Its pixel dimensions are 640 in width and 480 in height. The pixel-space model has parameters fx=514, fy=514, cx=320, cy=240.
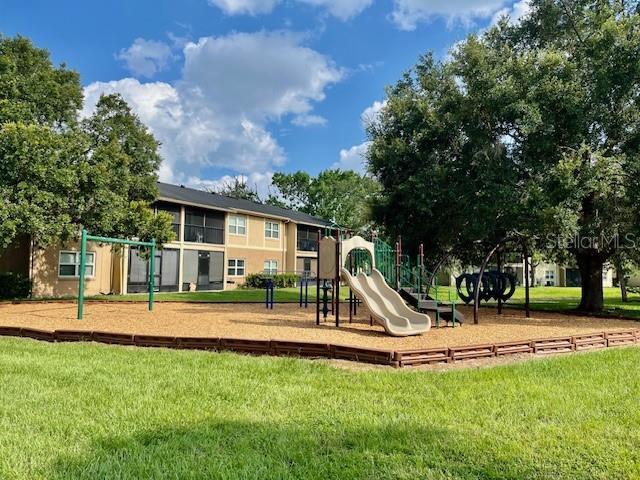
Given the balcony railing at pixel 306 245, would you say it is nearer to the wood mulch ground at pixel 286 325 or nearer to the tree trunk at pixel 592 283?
the wood mulch ground at pixel 286 325

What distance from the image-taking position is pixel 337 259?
38.8ft

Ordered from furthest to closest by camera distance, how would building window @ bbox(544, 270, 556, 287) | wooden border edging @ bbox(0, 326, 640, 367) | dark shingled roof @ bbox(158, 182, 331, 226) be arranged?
building window @ bbox(544, 270, 556, 287) → dark shingled roof @ bbox(158, 182, 331, 226) → wooden border edging @ bbox(0, 326, 640, 367)

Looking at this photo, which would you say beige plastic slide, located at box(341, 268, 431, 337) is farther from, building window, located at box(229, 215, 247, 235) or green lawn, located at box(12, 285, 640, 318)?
building window, located at box(229, 215, 247, 235)

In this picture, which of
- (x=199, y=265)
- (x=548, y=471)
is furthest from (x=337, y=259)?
(x=199, y=265)

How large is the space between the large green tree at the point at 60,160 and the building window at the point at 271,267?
43.2 feet

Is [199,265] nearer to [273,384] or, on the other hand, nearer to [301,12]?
[301,12]

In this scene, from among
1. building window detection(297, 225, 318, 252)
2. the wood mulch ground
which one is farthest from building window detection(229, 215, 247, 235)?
the wood mulch ground

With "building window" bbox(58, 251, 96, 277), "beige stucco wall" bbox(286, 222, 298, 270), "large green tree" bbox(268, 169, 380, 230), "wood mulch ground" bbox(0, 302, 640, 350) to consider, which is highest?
"large green tree" bbox(268, 169, 380, 230)

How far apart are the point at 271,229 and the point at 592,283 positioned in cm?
2259

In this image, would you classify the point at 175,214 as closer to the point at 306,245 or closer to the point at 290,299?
the point at 290,299

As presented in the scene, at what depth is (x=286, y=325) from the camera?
11.8 m

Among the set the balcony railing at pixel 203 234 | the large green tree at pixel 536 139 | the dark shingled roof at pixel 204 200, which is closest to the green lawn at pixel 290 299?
the large green tree at pixel 536 139

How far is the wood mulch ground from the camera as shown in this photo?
9.73 meters

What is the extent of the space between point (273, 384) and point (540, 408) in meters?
2.79
